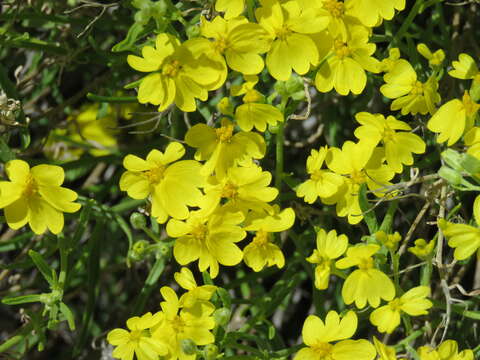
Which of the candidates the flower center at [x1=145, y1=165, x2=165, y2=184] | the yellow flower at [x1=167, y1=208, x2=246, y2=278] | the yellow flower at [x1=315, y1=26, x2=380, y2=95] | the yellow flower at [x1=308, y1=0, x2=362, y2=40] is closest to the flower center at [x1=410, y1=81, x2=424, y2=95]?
the yellow flower at [x1=315, y1=26, x2=380, y2=95]

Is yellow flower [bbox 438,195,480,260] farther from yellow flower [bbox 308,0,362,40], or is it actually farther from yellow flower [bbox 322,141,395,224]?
yellow flower [bbox 308,0,362,40]

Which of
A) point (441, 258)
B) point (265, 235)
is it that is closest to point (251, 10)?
point (265, 235)

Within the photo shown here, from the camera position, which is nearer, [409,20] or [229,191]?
[229,191]

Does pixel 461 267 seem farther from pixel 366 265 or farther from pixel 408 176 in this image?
pixel 366 265

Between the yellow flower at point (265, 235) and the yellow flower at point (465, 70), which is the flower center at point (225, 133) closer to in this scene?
the yellow flower at point (265, 235)

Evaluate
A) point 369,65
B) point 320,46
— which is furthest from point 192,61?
point 369,65

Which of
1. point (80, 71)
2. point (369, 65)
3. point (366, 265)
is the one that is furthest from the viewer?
point (80, 71)

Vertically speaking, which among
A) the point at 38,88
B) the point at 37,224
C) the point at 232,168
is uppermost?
the point at 232,168

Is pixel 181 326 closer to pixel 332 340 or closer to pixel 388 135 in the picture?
pixel 332 340
